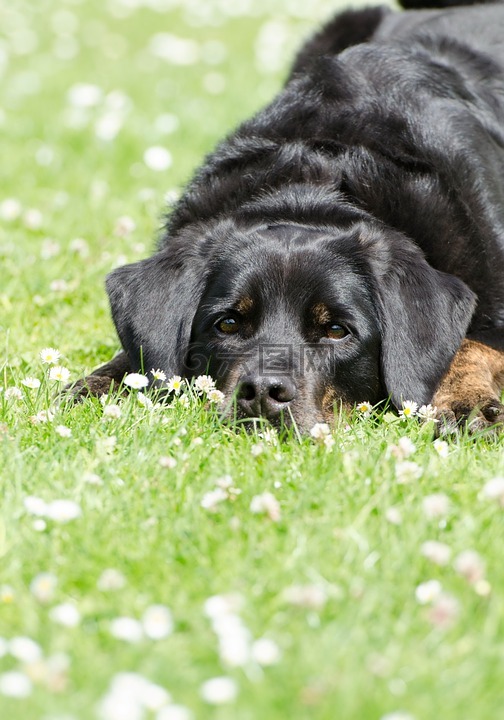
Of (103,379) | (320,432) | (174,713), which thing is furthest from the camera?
(103,379)

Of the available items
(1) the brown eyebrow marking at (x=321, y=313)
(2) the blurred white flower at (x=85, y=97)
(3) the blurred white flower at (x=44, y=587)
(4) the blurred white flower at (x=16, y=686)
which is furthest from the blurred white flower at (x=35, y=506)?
(2) the blurred white flower at (x=85, y=97)

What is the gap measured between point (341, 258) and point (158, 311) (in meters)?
0.79

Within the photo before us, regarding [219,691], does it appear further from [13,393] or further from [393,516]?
[13,393]

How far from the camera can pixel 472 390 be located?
13.4 ft

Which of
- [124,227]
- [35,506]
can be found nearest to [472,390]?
[35,506]

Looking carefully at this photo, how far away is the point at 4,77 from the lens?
10711 millimetres

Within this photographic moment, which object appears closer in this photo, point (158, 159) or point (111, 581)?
point (111, 581)

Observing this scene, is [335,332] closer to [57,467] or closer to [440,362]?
[440,362]

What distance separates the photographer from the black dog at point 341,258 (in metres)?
3.95

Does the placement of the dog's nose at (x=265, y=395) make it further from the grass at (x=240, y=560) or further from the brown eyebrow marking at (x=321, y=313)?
the brown eyebrow marking at (x=321, y=313)

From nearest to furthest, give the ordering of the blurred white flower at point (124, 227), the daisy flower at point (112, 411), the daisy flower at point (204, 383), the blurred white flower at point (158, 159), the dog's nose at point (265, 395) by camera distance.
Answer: the daisy flower at point (112, 411) < the dog's nose at point (265, 395) < the daisy flower at point (204, 383) < the blurred white flower at point (124, 227) < the blurred white flower at point (158, 159)

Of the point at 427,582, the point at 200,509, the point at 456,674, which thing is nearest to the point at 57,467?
the point at 200,509

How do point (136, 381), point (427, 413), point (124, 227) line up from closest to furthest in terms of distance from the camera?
point (427, 413)
point (136, 381)
point (124, 227)

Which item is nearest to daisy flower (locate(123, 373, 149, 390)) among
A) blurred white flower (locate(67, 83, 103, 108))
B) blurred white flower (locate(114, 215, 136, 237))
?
blurred white flower (locate(114, 215, 136, 237))
